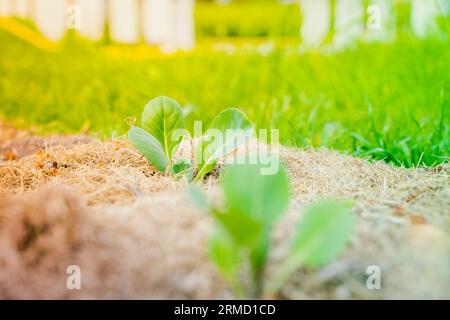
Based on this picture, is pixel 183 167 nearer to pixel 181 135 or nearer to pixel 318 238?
pixel 181 135

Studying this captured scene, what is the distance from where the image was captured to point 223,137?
1465 millimetres

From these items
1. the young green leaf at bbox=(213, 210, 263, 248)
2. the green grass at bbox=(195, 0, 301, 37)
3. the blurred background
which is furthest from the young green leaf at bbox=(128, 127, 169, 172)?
the green grass at bbox=(195, 0, 301, 37)

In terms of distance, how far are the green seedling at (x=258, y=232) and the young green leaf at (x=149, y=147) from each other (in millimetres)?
488

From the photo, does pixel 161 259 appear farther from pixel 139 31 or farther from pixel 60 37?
pixel 139 31

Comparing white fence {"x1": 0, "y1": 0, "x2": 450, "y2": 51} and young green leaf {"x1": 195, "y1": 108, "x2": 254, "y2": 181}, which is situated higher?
white fence {"x1": 0, "y1": 0, "x2": 450, "y2": 51}

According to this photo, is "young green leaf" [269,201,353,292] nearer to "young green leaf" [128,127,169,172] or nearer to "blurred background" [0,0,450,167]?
"young green leaf" [128,127,169,172]

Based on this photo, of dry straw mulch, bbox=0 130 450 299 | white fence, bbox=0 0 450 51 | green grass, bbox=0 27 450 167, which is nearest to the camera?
dry straw mulch, bbox=0 130 450 299

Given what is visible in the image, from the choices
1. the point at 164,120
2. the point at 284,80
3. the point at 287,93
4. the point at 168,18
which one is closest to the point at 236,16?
the point at 168,18

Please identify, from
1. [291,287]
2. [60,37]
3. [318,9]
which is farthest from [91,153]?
[318,9]

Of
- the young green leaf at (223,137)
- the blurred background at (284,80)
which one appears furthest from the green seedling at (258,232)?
the blurred background at (284,80)

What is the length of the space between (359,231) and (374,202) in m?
0.24

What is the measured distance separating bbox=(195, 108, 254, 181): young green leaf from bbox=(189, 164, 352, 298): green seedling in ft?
1.52

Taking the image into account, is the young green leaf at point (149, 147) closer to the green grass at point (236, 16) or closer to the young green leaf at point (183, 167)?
the young green leaf at point (183, 167)

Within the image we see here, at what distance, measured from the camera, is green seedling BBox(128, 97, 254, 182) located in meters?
1.44
